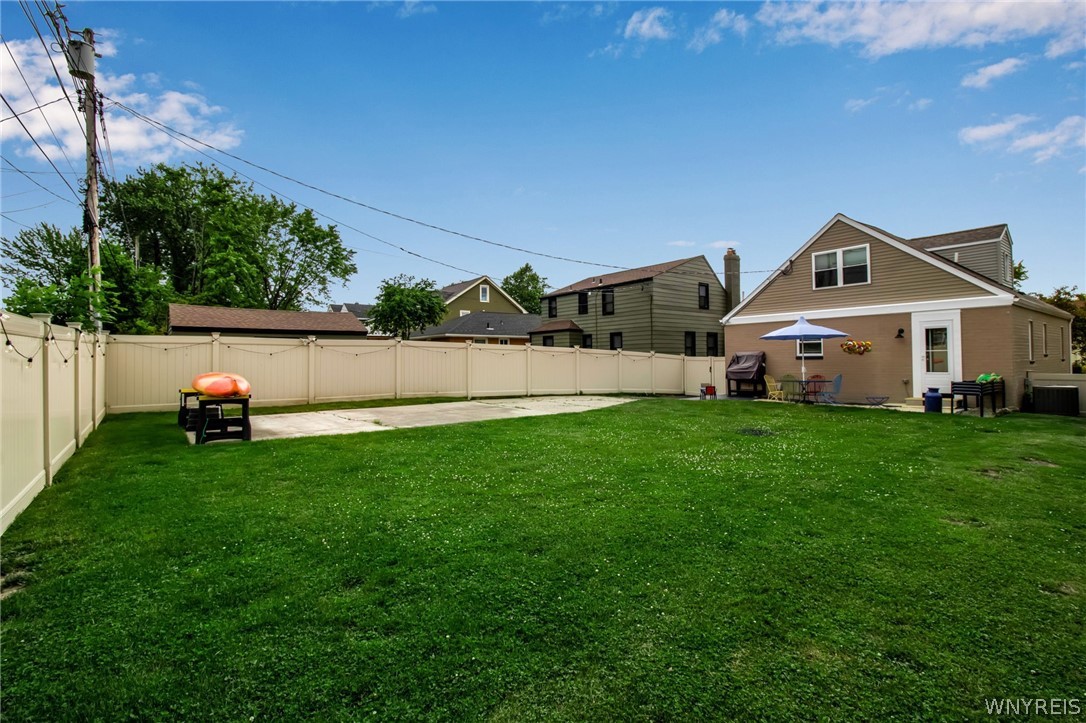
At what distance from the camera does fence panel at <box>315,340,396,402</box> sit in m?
13.6

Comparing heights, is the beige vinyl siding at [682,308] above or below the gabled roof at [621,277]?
below

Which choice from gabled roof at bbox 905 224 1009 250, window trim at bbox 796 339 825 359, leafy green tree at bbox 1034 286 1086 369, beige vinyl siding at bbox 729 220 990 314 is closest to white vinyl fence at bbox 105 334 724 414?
beige vinyl siding at bbox 729 220 990 314

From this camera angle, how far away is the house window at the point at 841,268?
615 inches

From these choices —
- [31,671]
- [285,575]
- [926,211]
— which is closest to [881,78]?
[926,211]

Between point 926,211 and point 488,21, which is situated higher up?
point 488,21

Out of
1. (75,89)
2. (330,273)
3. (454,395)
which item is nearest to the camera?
(75,89)

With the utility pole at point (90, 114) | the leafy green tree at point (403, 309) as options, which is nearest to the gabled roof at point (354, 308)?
the leafy green tree at point (403, 309)

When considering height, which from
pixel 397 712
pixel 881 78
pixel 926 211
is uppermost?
pixel 881 78

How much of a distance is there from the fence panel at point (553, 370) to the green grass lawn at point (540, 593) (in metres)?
11.7

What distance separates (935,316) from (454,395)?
1424 cm

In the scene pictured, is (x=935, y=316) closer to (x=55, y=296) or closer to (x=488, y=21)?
(x=488, y=21)

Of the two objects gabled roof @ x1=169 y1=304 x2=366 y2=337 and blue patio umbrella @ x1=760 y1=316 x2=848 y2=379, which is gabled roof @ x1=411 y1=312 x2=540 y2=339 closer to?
gabled roof @ x1=169 y1=304 x2=366 y2=337

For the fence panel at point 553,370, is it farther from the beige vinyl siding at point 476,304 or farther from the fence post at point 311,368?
the beige vinyl siding at point 476,304

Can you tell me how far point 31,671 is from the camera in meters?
2.24
